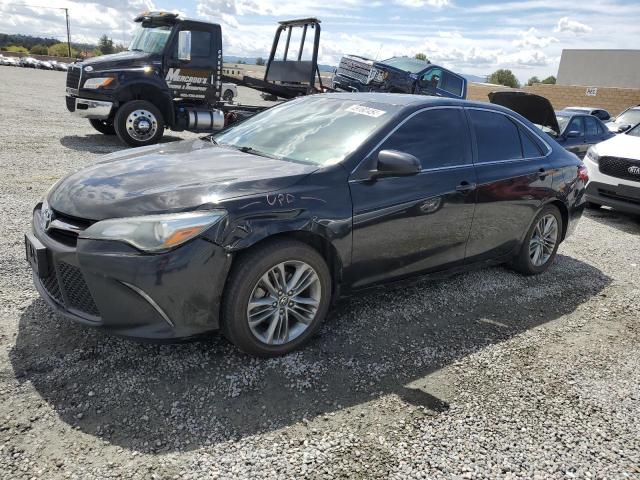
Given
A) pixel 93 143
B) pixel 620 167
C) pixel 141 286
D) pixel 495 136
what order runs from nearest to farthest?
1. pixel 141 286
2. pixel 495 136
3. pixel 620 167
4. pixel 93 143

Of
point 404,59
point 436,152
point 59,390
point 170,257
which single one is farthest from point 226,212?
point 404,59

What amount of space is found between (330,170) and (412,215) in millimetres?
741

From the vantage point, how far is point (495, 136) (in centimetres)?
448

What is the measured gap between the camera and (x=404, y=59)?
13930mm

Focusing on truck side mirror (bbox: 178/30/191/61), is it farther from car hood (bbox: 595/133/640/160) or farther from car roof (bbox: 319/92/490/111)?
car hood (bbox: 595/133/640/160)

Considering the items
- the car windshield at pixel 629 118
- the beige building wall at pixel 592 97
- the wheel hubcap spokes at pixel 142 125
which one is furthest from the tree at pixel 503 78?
the wheel hubcap spokes at pixel 142 125

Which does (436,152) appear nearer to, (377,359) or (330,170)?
(330,170)

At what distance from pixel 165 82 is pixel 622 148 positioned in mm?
8292

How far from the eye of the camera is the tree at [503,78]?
186ft

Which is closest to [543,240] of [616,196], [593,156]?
[616,196]

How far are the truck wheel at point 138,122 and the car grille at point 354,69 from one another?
554 cm

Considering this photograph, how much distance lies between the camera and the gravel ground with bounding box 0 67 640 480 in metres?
2.42

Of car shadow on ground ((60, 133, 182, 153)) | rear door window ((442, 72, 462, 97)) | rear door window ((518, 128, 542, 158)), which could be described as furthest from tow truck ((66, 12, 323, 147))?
rear door window ((518, 128, 542, 158))

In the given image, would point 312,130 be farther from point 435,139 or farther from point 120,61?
point 120,61
